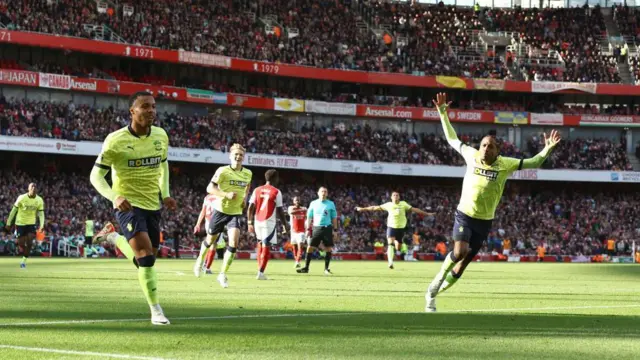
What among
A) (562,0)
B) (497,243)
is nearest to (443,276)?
(497,243)

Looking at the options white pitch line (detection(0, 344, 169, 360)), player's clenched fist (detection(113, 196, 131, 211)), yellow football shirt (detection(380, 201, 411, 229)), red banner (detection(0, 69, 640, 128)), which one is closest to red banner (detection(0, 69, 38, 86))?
red banner (detection(0, 69, 640, 128))

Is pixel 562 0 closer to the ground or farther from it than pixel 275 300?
farther from it

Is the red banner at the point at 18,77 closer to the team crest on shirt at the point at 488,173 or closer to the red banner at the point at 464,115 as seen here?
the red banner at the point at 464,115

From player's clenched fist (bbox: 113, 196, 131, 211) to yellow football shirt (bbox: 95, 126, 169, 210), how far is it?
58 centimetres

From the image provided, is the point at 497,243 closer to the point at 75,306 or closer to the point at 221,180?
the point at 221,180

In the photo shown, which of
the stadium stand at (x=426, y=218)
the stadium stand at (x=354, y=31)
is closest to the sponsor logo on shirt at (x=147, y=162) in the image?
the stadium stand at (x=426, y=218)

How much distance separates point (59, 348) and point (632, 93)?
252ft

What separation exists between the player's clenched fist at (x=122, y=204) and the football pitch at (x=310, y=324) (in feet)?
4.03

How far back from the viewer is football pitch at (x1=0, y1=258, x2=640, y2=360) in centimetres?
874

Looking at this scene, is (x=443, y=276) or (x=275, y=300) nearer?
(x=443, y=276)

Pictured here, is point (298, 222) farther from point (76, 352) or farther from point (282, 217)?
point (76, 352)

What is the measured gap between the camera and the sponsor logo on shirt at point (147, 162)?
38.2 ft

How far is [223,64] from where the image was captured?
6925cm

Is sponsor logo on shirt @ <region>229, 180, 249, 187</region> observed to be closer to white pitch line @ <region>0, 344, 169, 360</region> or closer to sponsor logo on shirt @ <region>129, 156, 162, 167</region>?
sponsor logo on shirt @ <region>129, 156, 162, 167</region>
